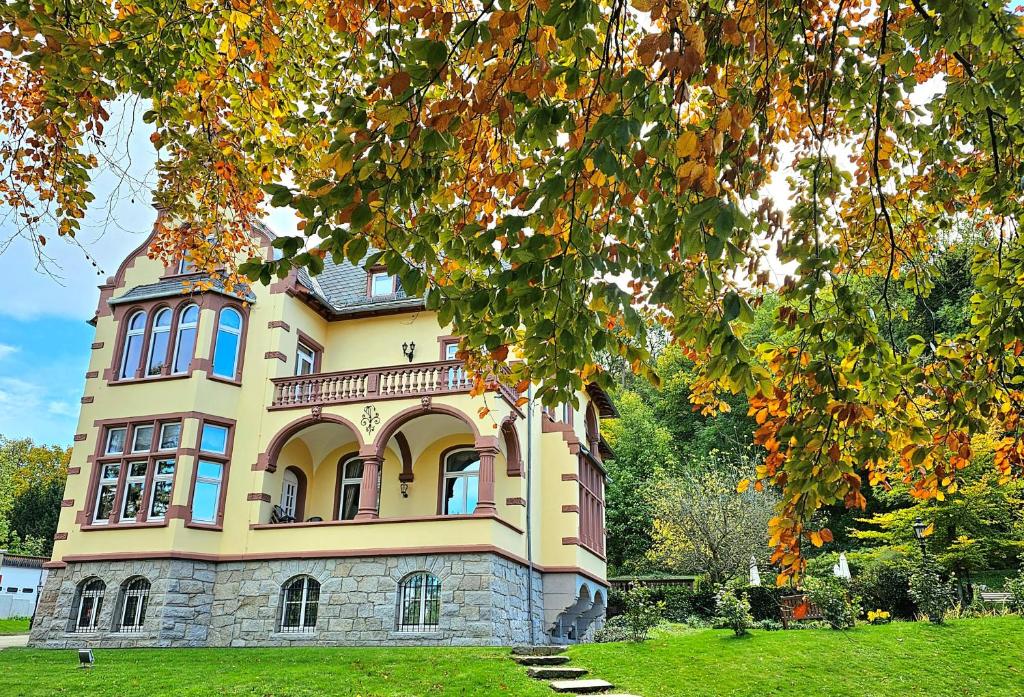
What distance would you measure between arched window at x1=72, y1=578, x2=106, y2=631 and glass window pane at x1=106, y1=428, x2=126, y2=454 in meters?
2.66

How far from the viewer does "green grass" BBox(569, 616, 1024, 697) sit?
1072 centimetres

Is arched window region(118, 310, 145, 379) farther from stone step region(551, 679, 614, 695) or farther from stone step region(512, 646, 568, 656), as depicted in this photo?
stone step region(551, 679, 614, 695)

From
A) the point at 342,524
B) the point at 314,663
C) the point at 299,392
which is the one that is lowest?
the point at 314,663

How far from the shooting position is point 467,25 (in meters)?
3.85

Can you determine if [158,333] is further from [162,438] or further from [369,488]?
[369,488]

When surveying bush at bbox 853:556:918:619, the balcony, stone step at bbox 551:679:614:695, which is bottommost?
stone step at bbox 551:679:614:695

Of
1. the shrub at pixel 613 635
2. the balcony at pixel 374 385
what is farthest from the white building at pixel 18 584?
the shrub at pixel 613 635

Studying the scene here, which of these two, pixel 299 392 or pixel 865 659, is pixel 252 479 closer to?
pixel 299 392

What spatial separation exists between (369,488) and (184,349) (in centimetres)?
527

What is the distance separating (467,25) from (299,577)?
14.0 m

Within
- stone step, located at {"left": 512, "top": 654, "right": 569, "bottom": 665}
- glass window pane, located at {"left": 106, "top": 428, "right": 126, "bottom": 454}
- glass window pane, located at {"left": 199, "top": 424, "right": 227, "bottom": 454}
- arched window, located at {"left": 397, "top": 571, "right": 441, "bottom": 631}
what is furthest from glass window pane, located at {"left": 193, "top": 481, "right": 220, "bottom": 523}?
stone step, located at {"left": 512, "top": 654, "right": 569, "bottom": 665}

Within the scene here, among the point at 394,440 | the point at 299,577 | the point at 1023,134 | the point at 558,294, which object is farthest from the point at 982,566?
the point at 558,294

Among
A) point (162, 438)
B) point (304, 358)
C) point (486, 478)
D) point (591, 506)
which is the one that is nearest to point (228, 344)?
point (304, 358)

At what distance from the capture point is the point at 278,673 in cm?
1077
